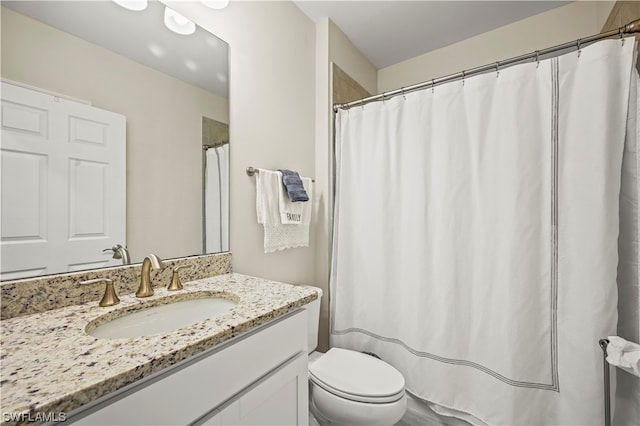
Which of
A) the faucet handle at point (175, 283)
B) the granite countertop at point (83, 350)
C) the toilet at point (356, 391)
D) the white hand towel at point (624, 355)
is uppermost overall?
the faucet handle at point (175, 283)

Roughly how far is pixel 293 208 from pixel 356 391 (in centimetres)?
96

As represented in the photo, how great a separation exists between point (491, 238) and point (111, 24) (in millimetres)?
A: 1816

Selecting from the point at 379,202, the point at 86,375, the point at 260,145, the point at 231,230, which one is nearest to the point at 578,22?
the point at 379,202

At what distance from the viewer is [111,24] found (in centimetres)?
99

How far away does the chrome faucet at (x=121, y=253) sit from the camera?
97 centimetres

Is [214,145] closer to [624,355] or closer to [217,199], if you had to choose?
[217,199]

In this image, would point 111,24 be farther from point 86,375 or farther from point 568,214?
point 568,214

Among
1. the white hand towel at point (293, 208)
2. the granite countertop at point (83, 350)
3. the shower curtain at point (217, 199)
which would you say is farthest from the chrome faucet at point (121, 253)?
the white hand towel at point (293, 208)

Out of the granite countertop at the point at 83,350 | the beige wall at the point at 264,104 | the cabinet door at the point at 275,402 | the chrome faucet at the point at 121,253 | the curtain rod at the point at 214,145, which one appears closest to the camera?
the granite countertop at the point at 83,350

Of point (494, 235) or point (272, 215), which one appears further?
point (272, 215)

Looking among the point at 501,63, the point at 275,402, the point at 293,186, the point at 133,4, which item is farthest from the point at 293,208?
the point at 501,63

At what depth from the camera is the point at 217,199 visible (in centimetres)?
131

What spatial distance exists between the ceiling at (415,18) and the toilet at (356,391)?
6.89 ft

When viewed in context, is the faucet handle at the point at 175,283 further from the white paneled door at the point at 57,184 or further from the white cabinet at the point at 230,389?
the white cabinet at the point at 230,389
